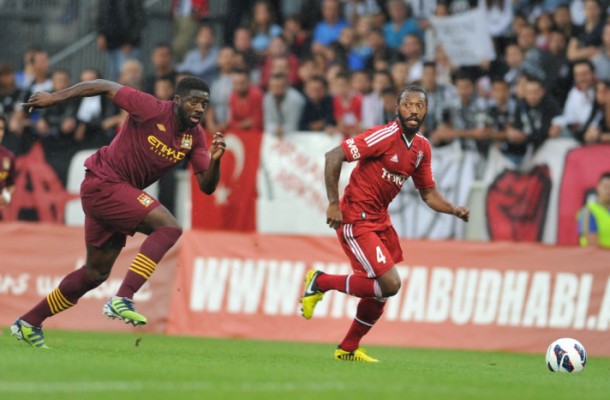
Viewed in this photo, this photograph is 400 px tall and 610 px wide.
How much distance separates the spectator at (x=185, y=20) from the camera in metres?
22.3

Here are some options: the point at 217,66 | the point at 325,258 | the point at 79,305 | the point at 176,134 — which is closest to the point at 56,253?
the point at 79,305

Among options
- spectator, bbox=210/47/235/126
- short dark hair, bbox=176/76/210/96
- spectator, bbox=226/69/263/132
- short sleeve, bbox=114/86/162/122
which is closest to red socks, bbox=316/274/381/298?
short dark hair, bbox=176/76/210/96

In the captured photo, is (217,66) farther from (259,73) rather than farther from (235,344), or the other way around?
(235,344)

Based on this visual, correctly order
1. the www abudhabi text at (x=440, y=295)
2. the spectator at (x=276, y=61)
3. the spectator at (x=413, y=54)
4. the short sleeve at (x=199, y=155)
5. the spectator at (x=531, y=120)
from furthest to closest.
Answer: the spectator at (x=276, y=61) < the spectator at (x=413, y=54) < the spectator at (x=531, y=120) < the www abudhabi text at (x=440, y=295) < the short sleeve at (x=199, y=155)

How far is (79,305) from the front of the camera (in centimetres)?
1716

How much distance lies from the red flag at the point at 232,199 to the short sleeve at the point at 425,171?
6.91m

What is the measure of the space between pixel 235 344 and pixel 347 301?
7.92 ft

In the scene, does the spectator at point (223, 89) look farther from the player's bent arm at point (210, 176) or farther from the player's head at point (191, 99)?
the player's head at point (191, 99)

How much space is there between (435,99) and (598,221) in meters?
3.15

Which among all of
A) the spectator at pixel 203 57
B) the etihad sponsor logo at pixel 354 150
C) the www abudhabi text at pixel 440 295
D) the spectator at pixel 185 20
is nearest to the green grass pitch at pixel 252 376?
the etihad sponsor logo at pixel 354 150

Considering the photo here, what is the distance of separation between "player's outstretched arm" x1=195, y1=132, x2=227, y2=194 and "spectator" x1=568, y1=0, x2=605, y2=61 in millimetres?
9393

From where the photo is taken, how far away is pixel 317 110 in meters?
19.6

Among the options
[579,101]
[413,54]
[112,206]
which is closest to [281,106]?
[413,54]

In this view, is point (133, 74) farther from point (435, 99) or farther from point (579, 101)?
point (579, 101)
